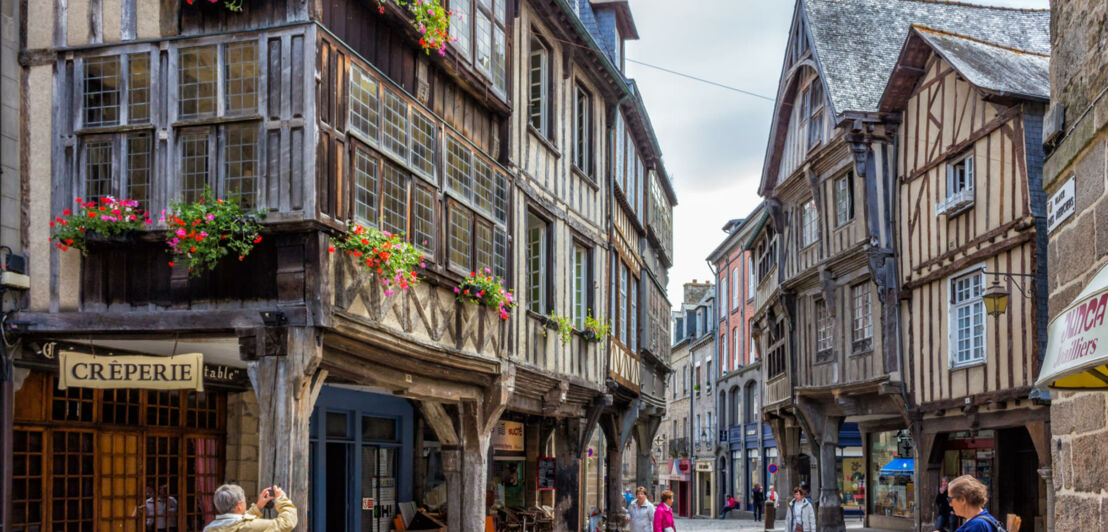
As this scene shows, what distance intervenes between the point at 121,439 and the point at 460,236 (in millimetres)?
3731

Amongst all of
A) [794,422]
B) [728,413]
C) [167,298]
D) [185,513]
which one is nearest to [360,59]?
[167,298]

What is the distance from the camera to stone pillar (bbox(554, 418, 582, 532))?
1817cm

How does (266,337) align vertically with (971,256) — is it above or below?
below

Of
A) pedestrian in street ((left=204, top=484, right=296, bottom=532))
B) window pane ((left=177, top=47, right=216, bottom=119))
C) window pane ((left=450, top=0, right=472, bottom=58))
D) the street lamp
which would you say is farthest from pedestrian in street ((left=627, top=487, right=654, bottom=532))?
pedestrian in street ((left=204, top=484, right=296, bottom=532))

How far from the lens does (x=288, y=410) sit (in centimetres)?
905

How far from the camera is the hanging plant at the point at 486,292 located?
12.3 meters

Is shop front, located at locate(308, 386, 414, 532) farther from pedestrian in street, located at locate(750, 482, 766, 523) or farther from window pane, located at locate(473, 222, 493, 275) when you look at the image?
pedestrian in street, located at locate(750, 482, 766, 523)

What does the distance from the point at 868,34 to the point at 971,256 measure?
718cm

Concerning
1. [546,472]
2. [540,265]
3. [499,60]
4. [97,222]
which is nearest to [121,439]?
[97,222]

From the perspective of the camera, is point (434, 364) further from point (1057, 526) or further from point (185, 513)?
point (1057, 526)

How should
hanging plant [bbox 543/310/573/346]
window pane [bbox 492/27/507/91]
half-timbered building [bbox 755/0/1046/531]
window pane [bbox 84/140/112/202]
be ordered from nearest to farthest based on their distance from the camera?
window pane [bbox 84/140/112/202] < window pane [bbox 492/27/507/91] < hanging plant [bbox 543/310/573/346] < half-timbered building [bbox 755/0/1046/531]

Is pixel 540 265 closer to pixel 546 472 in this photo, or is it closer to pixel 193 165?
pixel 546 472

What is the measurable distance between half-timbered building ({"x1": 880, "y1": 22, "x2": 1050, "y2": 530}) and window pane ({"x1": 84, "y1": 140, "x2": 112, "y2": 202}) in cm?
1024

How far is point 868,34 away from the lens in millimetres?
22922
